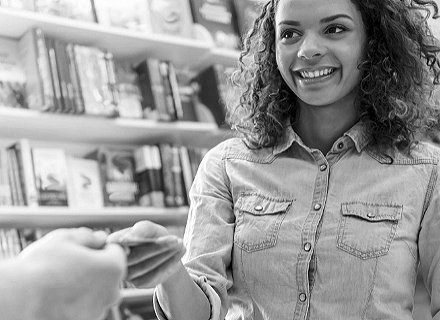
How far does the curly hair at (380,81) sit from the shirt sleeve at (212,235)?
4.1 inches

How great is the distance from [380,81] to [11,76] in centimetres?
148

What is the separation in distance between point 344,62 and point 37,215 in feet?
4.54

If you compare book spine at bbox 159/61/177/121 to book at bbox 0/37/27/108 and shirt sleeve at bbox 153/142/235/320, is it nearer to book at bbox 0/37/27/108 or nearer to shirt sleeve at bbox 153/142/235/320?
book at bbox 0/37/27/108

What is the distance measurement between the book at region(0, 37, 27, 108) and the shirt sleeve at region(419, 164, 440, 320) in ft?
5.09

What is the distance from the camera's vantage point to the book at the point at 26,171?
7.61 feet

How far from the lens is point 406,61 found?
1405 mm

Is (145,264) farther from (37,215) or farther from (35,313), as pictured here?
(37,215)

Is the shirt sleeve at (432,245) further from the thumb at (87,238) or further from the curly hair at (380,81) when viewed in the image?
the thumb at (87,238)

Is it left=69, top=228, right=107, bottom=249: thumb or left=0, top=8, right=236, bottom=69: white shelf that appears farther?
left=0, top=8, right=236, bottom=69: white shelf

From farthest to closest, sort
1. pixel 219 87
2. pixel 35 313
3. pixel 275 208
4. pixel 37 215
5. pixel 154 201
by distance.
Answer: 1. pixel 219 87
2. pixel 154 201
3. pixel 37 215
4. pixel 275 208
5. pixel 35 313

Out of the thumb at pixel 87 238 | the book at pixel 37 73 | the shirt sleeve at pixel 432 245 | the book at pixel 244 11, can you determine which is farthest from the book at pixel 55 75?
the thumb at pixel 87 238

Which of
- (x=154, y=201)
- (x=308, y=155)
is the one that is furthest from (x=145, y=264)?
(x=154, y=201)

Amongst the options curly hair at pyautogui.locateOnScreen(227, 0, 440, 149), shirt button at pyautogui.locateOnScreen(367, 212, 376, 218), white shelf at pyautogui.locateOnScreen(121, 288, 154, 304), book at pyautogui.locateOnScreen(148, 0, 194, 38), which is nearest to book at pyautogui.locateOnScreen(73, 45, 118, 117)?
book at pyautogui.locateOnScreen(148, 0, 194, 38)

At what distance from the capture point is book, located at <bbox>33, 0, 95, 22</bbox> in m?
2.45
